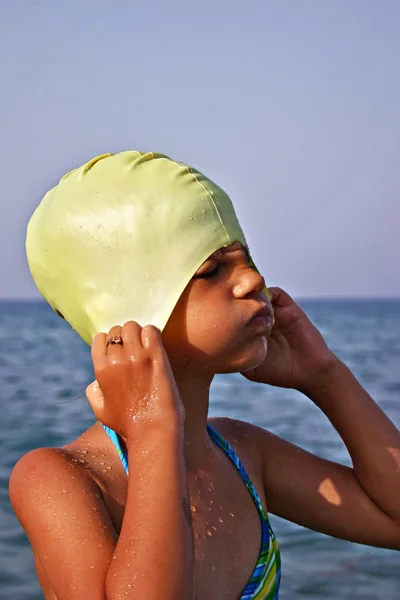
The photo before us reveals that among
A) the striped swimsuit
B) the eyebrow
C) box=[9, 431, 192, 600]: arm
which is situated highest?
the eyebrow

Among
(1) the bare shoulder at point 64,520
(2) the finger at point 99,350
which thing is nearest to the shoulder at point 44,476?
(1) the bare shoulder at point 64,520

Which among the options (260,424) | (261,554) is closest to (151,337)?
(261,554)

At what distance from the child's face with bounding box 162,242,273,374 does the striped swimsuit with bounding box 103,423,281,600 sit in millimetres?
343

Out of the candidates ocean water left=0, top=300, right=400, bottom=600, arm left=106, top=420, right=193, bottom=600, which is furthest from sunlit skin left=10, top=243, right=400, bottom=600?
ocean water left=0, top=300, right=400, bottom=600

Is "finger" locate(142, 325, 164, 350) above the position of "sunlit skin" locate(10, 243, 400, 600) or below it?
above

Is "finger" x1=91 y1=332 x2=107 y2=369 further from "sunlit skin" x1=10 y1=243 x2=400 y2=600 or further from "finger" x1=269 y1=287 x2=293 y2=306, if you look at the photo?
"finger" x1=269 y1=287 x2=293 y2=306

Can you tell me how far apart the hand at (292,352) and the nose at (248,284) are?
578 mm

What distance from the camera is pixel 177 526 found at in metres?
2.29

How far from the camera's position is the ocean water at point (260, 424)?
548 centimetres

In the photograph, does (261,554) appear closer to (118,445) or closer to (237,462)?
(237,462)

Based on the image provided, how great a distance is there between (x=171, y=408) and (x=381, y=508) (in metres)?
1.13

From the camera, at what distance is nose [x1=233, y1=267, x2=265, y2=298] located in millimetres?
2643

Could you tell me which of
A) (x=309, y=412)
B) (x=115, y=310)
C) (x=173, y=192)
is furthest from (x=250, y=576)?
(x=309, y=412)

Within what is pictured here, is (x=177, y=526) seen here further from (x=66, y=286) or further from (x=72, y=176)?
(x=72, y=176)
